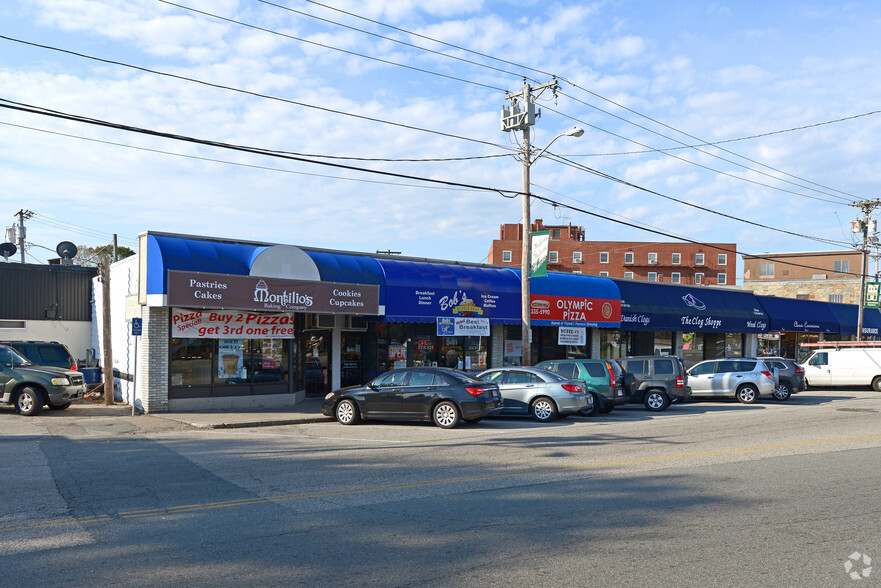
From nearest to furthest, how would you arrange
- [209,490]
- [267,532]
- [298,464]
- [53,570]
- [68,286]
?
[53,570], [267,532], [209,490], [298,464], [68,286]

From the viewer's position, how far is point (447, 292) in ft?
78.4

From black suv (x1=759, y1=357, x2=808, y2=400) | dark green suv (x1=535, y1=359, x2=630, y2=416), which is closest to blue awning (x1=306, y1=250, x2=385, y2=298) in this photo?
dark green suv (x1=535, y1=359, x2=630, y2=416)

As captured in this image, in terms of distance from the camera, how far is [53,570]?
585cm

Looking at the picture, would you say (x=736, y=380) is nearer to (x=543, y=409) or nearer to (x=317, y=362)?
(x=543, y=409)

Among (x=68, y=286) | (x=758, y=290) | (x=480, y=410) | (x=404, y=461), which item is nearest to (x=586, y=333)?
(x=480, y=410)

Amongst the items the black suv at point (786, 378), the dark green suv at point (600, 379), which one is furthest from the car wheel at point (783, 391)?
the dark green suv at point (600, 379)

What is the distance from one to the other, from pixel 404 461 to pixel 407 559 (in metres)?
5.36

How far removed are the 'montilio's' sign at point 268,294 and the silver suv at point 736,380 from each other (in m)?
12.0

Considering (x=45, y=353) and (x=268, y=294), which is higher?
(x=268, y=294)

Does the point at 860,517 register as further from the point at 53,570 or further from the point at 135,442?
the point at 135,442

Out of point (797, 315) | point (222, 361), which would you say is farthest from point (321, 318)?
point (797, 315)

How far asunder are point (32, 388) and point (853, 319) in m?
46.4

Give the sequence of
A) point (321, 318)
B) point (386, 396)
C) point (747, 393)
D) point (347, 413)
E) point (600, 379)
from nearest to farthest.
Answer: point (386, 396) → point (347, 413) → point (600, 379) → point (321, 318) → point (747, 393)

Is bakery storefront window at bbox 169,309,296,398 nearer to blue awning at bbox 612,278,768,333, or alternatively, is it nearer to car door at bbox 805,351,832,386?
blue awning at bbox 612,278,768,333
